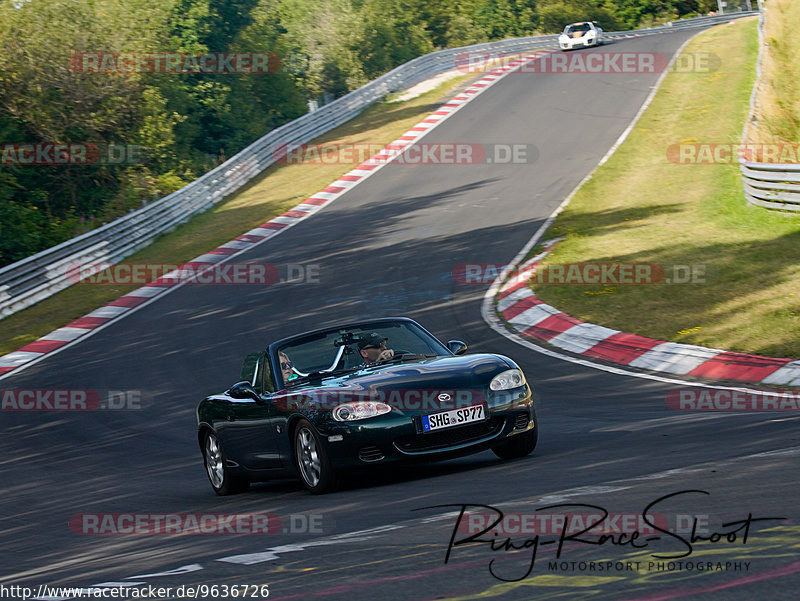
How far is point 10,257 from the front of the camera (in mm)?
28000

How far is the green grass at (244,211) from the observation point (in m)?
21.8

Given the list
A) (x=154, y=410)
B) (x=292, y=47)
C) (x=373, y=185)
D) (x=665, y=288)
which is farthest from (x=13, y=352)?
(x=292, y=47)

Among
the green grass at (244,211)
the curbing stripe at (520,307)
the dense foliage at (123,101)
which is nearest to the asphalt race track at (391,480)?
the curbing stripe at (520,307)

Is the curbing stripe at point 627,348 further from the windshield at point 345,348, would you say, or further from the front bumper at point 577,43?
the front bumper at point 577,43

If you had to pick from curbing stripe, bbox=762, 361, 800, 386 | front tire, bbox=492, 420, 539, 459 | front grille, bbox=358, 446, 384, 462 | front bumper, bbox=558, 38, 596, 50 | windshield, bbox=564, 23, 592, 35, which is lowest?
curbing stripe, bbox=762, 361, 800, 386

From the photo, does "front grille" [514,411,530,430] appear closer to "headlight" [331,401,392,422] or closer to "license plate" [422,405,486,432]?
"license plate" [422,405,486,432]

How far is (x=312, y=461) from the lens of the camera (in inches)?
321

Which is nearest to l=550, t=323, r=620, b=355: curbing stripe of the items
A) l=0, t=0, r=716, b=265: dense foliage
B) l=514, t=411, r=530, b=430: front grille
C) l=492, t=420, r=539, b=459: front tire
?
l=492, t=420, r=539, b=459: front tire

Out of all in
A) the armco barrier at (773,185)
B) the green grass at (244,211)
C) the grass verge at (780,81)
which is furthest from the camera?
the grass verge at (780,81)

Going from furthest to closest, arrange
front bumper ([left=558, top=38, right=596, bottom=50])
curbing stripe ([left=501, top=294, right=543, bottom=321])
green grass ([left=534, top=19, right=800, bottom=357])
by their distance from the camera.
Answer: front bumper ([left=558, top=38, right=596, bottom=50]), curbing stripe ([left=501, top=294, right=543, bottom=321]), green grass ([left=534, top=19, right=800, bottom=357])

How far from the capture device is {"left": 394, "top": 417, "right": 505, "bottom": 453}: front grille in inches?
309

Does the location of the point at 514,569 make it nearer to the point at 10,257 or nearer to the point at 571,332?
the point at 571,332

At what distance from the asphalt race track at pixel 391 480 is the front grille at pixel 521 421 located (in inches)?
10.9

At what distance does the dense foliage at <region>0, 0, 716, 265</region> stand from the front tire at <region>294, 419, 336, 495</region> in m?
21.7
